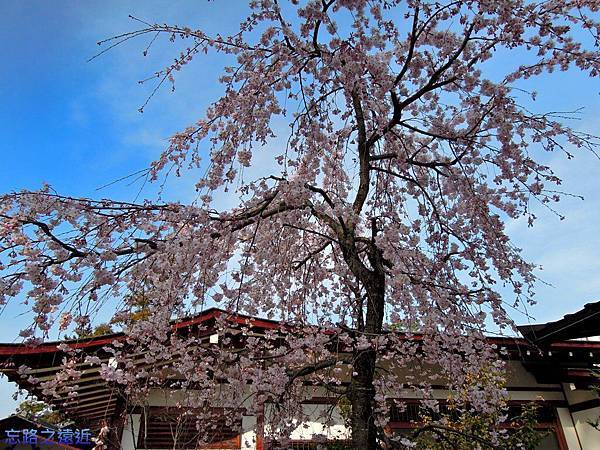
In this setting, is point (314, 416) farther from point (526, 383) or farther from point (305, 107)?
point (305, 107)

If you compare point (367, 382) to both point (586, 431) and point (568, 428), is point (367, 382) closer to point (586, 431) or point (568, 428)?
point (568, 428)

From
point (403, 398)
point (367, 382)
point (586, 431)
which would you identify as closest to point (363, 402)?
point (367, 382)

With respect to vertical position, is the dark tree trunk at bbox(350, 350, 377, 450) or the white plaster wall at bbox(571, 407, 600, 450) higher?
the dark tree trunk at bbox(350, 350, 377, 450)

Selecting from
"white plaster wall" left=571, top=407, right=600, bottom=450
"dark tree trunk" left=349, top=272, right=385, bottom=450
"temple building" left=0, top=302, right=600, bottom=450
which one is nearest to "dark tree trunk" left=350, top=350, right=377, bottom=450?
"dark tree trunk" left=349, top=272, right=385, bottom=450

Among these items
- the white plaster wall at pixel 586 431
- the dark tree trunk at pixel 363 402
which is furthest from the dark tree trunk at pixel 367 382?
the white plaster wall at pixel 586 431

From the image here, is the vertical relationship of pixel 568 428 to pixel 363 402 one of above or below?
below

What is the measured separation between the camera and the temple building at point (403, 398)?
599cm

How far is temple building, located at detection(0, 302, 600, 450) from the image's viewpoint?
5.99 m

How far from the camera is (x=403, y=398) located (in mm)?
7359

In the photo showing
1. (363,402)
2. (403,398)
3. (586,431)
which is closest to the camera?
(363,402)

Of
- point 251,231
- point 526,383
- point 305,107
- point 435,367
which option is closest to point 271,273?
point 251,231

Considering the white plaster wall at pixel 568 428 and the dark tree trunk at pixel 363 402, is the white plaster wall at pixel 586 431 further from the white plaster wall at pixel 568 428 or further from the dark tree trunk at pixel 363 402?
the dark tree trunk at pixel 363 402

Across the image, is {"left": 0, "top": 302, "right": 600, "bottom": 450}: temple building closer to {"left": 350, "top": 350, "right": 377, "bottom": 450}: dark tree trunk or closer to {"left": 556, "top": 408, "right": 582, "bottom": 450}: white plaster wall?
{"left": 556, "top": 408, "right": 582, "bottom": 450}: white plaster wall

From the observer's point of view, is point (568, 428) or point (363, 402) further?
point (568, 428)
